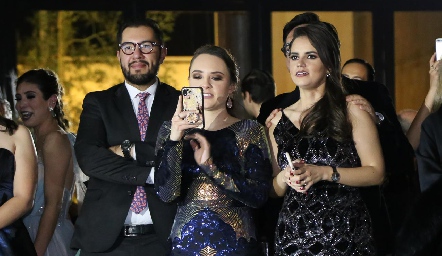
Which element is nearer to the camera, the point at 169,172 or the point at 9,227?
the point at 169,172

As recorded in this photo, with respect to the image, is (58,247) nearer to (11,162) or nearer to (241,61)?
(11,162)

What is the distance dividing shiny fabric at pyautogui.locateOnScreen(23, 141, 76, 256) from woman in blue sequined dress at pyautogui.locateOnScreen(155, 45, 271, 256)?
5.80 feet

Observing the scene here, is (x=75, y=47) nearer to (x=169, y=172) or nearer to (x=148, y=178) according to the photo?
(x=148, y=178)

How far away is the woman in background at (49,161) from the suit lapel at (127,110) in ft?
3.40

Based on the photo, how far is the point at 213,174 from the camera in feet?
16.5

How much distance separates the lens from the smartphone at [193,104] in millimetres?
4871

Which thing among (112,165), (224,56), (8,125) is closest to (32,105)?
(8,125)

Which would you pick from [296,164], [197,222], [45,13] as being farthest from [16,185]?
[45,13]

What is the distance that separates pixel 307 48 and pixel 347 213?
87 cm

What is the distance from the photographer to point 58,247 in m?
6.69

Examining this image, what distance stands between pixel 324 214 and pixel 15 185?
1760 millimetres

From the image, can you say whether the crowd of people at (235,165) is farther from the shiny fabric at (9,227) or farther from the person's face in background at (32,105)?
the person's face in background at (32,105)

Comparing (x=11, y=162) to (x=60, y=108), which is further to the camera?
(x=60, y=108)

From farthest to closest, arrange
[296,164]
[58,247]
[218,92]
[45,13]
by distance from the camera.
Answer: [45,13] < [58,247] < [218,92] < [296,164]
